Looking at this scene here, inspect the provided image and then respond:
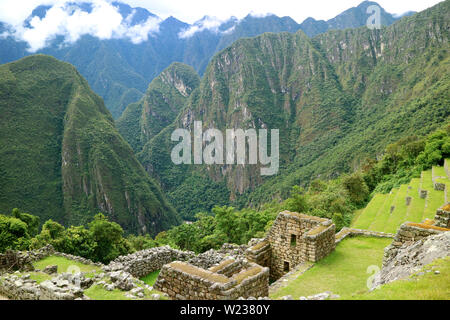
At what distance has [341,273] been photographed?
8914mm

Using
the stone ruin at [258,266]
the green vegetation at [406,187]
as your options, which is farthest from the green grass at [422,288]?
the green vegetation at [406,187]

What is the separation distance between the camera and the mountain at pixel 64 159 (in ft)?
337

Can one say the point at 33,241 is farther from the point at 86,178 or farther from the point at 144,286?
the point at 86,178

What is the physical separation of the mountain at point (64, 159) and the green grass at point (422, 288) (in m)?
108

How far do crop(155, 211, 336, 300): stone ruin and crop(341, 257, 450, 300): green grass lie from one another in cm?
239

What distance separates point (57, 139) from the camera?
12706 cm

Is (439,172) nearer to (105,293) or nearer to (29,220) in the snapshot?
(105,293)

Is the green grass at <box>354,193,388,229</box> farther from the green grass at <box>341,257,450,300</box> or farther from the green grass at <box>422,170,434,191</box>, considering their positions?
the green grass at <box>341,257,450,300</box>

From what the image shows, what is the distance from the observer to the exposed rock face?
6398 mm

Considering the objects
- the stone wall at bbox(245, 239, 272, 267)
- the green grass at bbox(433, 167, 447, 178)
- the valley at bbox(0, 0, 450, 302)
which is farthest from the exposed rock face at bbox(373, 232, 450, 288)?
the green grass at bbox(433, 167, 447, 178)

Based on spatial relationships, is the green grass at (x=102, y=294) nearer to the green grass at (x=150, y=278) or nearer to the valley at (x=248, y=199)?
the valley at (x=248, y=199)

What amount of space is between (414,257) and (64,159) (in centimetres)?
13116

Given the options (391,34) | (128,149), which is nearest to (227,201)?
(128,149)
